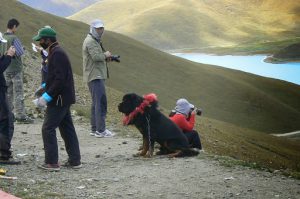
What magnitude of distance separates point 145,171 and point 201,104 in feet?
141

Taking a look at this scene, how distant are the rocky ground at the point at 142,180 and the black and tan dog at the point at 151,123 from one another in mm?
351

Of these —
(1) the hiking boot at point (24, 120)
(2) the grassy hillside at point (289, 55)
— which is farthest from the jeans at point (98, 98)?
(2) the grassy hillside at point (289, 55)

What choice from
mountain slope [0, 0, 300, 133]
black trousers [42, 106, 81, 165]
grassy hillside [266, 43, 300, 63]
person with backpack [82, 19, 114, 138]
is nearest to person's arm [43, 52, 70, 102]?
black trousers [42, 106, 81, 165]

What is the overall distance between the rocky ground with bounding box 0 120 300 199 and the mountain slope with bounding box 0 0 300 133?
33.7m

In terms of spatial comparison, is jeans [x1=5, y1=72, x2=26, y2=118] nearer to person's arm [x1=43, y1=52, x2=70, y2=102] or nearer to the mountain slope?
person's arm [x1=43, y1=52, x2=70, y2=102]

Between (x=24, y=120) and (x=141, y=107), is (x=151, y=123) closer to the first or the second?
(x=141, y=107)

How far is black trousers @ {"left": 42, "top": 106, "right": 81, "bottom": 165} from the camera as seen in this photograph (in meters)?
11.1

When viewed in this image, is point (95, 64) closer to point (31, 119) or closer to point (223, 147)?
A: point (31, 119)

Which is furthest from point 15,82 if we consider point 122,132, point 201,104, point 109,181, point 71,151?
point 201,104

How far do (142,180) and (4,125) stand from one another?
127 inches

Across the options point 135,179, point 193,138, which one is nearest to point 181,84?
point 193,138

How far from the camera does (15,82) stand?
677 inches

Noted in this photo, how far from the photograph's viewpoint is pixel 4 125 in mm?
11695

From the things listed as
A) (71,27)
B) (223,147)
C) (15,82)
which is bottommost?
(223,147)
